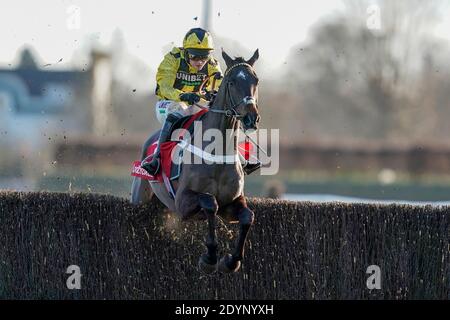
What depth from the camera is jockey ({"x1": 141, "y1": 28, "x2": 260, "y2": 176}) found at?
8930 millimetres

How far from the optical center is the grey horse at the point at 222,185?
811 centimetres

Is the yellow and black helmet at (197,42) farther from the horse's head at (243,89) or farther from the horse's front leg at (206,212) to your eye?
the horse's front leg at (206,212)

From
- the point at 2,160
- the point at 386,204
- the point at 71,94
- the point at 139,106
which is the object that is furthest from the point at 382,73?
the point at 386,204

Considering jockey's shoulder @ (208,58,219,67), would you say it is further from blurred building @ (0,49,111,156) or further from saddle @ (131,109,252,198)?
blurred building @ (0,49,111,156)

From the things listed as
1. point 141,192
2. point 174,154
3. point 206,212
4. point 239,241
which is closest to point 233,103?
point 206,212

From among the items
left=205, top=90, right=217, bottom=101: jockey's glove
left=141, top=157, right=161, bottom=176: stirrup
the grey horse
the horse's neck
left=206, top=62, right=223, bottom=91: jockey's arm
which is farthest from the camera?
left=206, top=62, right=223, bottom=91: jockey's arm

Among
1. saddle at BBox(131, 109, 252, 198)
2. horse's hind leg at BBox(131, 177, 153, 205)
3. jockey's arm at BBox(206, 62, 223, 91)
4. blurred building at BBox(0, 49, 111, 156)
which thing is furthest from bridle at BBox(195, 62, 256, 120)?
blurred building at BBox(0, 49, 111, 156)

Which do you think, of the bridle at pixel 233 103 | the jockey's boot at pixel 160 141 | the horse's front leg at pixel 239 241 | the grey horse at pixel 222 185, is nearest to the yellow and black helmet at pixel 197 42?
the jockey's boot at pixel 160 141

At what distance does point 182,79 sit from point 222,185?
1.45 m

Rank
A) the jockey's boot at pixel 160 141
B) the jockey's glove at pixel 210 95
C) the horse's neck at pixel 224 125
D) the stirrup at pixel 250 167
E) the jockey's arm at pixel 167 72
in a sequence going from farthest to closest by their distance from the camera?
1. the jockey's arm at pixel 167 72
2. the jockey's boot at pixel 160 141
3. the stirrup at pixel 250 167
4. the jockey's glove at pixel 210 95
5. the horse's neck at pixel 224 125

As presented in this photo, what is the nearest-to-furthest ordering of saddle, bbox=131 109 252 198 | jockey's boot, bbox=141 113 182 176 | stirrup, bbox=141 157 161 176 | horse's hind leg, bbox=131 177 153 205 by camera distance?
saddle, bbox=131 109 252 198 → jockey's boot, bbox=141 113 182 176 → stirrup, bbox=141 157 161 176 → horse's hind leg, bbox=131 177 153 205

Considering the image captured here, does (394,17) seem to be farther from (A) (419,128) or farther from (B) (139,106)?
(B) (139,106)

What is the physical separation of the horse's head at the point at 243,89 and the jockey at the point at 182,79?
71 centimetres
